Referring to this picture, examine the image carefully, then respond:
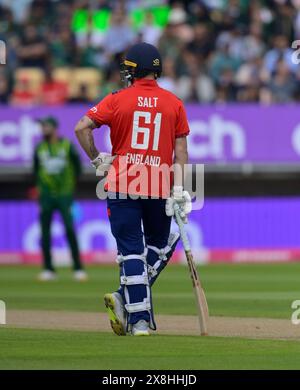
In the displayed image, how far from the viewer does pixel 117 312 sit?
34.8 feet

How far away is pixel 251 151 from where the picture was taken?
2261cm

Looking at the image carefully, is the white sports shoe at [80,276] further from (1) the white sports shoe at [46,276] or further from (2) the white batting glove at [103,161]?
(2) the white batting glove at [103,161]

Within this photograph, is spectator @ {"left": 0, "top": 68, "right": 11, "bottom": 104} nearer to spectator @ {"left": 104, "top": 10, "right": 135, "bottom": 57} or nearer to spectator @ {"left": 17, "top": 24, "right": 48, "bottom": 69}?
spectator @ {"left": 17, "top": 24, "right": 48, "bottom": 69}

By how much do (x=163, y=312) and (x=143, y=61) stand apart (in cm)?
378

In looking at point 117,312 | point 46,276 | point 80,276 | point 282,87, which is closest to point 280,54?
point 282,87

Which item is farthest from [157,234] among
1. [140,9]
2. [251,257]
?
[140,9]

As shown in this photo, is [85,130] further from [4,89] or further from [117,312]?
[4,89]

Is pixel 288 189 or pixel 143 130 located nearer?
pixel 143 130

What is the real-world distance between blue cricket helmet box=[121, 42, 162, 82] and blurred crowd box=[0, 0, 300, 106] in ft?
39.2

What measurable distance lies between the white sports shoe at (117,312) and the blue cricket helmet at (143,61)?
1.90m

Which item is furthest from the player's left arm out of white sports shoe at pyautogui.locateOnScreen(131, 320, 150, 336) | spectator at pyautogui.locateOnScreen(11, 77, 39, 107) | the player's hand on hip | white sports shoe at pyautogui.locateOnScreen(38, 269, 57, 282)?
spectator at pyautogui.locateOnScreen(11, 77, 39, 107)

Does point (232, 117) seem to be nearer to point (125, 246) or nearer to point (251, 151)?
point (251, 151)

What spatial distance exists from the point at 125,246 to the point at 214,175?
12.4 m

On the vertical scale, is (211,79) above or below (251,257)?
above
